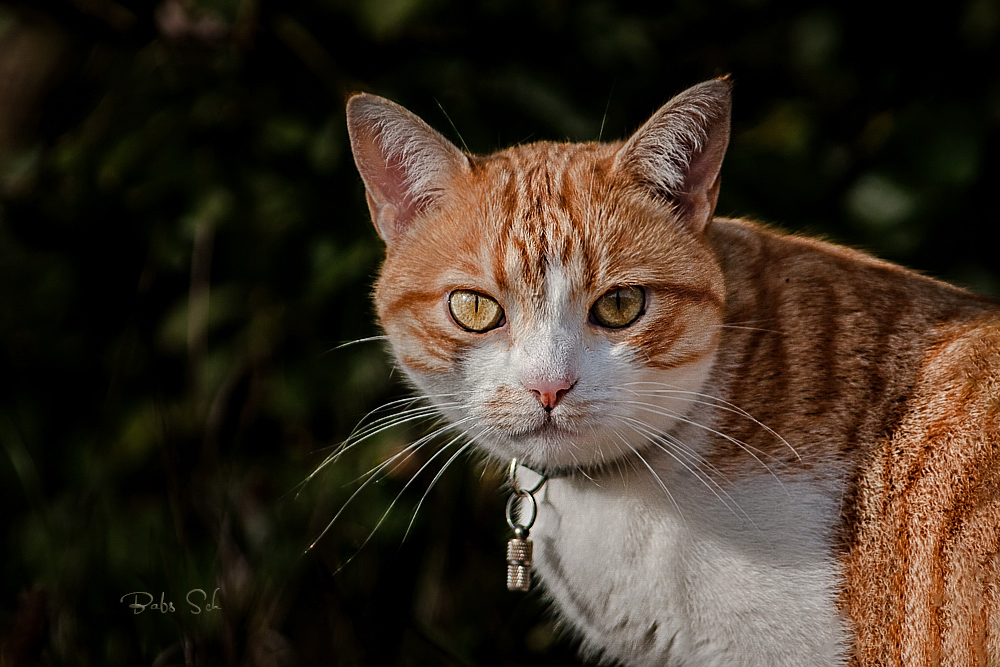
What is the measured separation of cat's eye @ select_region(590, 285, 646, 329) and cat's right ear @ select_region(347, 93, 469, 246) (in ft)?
1.36

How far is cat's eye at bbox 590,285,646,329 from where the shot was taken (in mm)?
1567

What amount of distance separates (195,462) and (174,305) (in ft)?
1.71

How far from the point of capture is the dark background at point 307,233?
89.7 inches

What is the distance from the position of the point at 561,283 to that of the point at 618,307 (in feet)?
0.37

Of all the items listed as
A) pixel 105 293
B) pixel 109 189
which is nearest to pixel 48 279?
pixel 105 293

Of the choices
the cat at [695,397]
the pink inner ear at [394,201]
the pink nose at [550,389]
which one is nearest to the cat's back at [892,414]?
the cat at [695,397]

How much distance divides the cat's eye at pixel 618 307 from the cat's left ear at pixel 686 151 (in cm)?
19

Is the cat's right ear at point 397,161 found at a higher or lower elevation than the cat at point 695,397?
higher

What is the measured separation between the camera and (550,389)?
4.78ft

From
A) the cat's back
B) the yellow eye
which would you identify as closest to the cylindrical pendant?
the yellow eye

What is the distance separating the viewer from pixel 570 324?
1.54 metres

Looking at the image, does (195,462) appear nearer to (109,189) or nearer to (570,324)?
(109,189)

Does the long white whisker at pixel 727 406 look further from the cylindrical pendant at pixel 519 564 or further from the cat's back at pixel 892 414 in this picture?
the cylindrical pendant at pixel 519 564

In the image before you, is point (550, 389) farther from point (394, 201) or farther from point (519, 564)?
point (394, 201)
